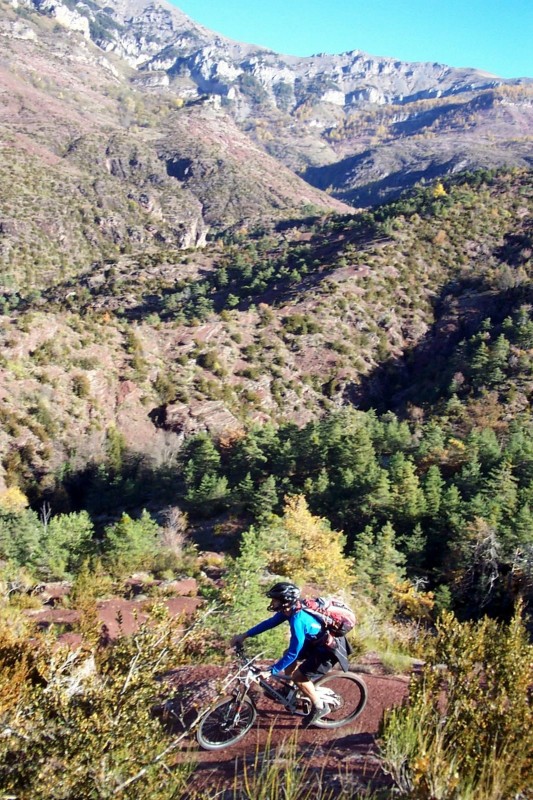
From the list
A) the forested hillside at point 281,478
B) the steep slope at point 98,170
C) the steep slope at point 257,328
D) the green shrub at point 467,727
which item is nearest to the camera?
the green shrub at point 467,727

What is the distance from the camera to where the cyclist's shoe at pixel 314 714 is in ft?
17.5

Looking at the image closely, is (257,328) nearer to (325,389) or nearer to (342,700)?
(325,389)

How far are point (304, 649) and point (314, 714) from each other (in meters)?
0.62

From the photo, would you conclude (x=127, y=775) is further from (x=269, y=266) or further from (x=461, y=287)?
(x=269, y=266)

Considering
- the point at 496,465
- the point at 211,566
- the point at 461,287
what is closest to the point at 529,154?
the point at 461,287

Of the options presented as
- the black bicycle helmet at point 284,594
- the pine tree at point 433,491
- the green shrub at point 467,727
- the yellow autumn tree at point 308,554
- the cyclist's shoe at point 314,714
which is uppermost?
the green shrub at point 467,727

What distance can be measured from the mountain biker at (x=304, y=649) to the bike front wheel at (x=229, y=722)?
41cm

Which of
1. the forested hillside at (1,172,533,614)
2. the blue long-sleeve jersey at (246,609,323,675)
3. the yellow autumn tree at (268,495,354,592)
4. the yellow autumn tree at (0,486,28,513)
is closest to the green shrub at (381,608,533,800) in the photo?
the blue long-sleeve jersey at (246,609,323,675)

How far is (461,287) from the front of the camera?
197 ft

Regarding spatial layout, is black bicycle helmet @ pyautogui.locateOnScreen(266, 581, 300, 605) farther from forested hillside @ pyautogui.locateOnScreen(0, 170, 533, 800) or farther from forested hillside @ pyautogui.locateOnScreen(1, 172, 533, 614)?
forested hillside @ pyautogui.locateOnScreen(1, 172, 533, 614)

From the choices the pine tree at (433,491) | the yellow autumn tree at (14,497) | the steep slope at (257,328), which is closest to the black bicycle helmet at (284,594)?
the pine tree at (433,491)

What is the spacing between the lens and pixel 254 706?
5.45 m

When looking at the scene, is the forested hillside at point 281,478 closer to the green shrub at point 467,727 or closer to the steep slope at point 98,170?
the green shrub at point 467,727

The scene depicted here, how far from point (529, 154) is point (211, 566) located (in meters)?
192
